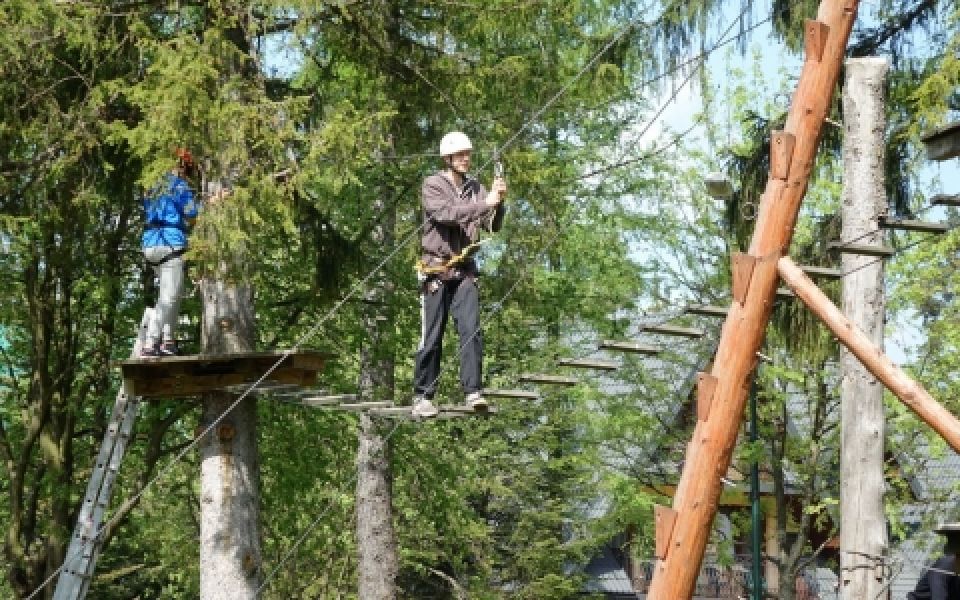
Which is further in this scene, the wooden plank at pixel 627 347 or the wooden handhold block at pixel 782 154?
the wooden plank at pixel 627 347

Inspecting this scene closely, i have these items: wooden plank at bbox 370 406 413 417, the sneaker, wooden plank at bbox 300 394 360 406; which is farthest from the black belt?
the sneaker

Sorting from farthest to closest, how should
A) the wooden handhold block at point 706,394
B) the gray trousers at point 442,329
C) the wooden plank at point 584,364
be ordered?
the gray trousers at point 442,329, the wooden plank at point 584,364, the wooden handhold block at point 706,394

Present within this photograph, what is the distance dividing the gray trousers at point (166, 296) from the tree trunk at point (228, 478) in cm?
29

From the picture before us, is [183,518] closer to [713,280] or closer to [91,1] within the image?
[713,280]

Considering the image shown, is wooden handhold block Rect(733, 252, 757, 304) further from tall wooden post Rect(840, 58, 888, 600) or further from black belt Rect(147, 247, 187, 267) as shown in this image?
black belt Rect(147, 247, 187, 267)

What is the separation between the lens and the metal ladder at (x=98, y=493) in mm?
12656

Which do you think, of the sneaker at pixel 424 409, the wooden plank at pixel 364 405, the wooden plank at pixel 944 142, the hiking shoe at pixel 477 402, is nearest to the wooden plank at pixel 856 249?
the wooden plank at pixel 944 142

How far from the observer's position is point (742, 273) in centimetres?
916

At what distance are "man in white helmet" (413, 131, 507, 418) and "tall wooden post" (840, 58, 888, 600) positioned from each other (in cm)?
314

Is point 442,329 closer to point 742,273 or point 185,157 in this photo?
point 742,273

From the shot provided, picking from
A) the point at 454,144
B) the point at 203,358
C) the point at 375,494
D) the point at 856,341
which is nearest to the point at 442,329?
the point at 454,144

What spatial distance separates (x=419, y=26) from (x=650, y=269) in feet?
40.4

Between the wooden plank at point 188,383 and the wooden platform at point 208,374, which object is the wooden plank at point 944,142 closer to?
the wooden platform at point 208,374

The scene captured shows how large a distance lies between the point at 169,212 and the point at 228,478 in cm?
193
